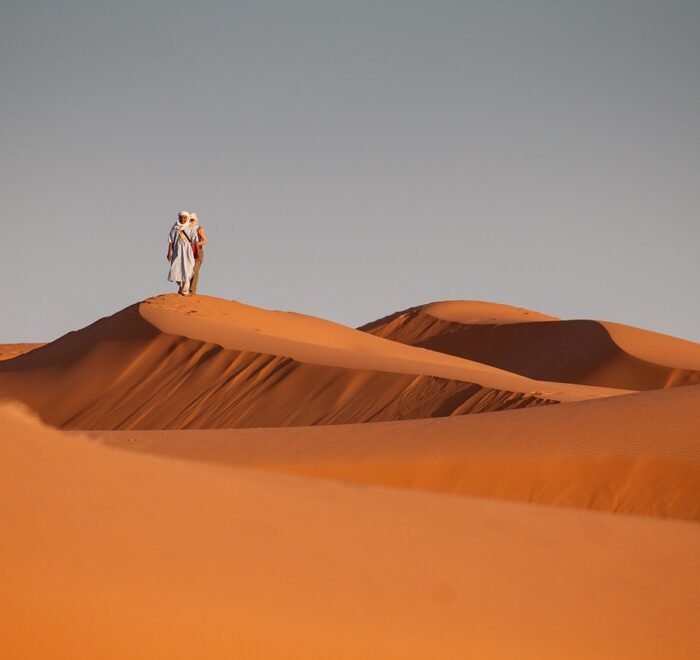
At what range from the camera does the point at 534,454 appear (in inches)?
493

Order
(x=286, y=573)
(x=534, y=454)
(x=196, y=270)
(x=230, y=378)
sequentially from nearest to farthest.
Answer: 1. (x=286, y=573)
2. (x=534, y=454)
3. (x=230, y=378)
4. (x=196, y=270)

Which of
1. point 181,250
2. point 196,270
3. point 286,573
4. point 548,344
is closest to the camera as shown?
point 286,573

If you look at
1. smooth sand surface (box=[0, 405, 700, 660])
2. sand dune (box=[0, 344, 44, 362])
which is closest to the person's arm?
smooth sand surface (box=[0, 405, 700, 660])

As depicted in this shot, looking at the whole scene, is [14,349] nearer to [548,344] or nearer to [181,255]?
[548,344]

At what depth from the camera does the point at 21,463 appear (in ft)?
20.6

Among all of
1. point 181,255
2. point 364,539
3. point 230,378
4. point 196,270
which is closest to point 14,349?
point 196,270

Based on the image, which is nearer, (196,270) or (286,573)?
(286,573)

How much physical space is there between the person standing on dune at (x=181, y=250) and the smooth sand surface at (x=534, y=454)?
30.6ft

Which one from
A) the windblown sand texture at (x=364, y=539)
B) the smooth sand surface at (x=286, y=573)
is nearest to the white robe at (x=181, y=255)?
the windblown sand texture at (x=364, y=539)

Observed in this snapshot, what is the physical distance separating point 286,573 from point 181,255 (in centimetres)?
1957

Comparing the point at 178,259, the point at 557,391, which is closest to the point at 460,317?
the point at 178,259

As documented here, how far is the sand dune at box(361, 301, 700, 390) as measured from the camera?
38.9m

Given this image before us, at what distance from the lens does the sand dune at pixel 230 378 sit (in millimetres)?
20172

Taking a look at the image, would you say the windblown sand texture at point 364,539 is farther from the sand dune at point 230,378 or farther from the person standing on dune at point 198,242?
the person standing on dune at point 198,242
